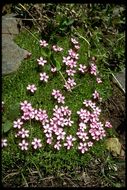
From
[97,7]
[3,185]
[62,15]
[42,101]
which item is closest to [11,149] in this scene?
[3,185]

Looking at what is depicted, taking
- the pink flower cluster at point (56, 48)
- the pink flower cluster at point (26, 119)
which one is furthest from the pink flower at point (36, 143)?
the pink flower cluster at point (56, 48)

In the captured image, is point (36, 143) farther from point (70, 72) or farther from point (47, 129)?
point (70, 72)

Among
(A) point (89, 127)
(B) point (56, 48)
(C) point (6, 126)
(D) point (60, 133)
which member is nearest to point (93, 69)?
(B) point (56, 48)

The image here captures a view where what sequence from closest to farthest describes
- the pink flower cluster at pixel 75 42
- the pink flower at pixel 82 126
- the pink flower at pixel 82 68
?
the pink flower at pixel 82 126 < the pink flower at pixel 82 68 < the pink flower cluster at pixel 75 42

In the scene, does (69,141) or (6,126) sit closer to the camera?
(6,126)

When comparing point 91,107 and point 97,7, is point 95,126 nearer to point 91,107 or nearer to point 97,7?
point 91,107

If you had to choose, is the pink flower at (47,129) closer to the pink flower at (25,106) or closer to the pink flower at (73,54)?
the pink flower at (25,106)

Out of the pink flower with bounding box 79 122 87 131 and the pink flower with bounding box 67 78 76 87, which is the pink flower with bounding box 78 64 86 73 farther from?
the pink flower with bounding box 79 122 87 131

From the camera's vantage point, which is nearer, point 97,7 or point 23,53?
point 23,53
